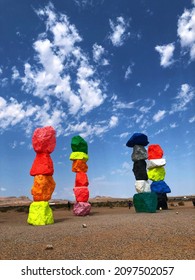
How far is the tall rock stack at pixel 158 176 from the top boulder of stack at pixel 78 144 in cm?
637

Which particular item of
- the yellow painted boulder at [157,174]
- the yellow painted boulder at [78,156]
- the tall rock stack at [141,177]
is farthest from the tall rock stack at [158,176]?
the yellow painted boulder at [78,156]

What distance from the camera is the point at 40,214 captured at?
56.3ft

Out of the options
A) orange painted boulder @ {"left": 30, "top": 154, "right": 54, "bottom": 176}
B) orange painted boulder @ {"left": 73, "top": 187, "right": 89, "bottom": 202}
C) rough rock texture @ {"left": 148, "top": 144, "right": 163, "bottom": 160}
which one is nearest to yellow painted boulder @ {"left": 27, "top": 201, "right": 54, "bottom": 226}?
orange painted boulder @ {"left": 30, "top": 154, "right": 54, "bottom": 176}

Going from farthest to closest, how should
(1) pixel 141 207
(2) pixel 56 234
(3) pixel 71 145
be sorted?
(3) pixel 71 145 → (1) pixel 141 207 → (2) pixel 56 234

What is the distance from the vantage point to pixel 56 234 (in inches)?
491

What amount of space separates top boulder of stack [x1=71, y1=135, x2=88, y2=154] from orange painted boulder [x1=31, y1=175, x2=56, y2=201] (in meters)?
6.48

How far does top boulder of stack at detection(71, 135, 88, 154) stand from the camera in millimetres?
24078

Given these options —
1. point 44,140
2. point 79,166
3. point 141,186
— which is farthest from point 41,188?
point 141,186

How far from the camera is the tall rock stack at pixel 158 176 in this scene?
1030 inches

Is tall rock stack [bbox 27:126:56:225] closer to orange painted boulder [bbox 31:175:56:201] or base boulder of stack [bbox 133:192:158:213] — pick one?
orange painted boulder [bbox 31:175:56:201]

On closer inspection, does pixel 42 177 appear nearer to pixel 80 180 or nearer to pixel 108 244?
pixel 80 180
